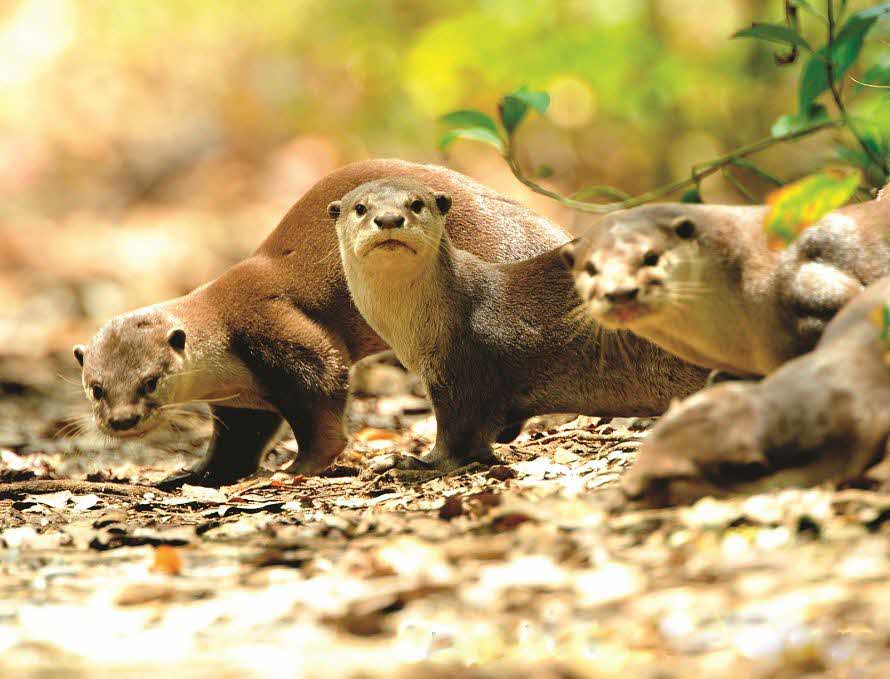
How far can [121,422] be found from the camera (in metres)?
4.54

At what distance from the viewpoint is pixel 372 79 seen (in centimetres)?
955

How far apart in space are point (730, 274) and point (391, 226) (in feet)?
4.31

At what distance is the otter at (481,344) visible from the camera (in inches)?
161

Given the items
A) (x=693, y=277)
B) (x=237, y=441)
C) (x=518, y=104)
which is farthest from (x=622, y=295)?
(x=237, y=441)

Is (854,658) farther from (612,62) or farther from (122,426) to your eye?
(612,62)

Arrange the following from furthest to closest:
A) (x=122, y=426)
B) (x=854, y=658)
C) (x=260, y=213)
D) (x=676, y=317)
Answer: (x=260, y=213) < (x=122, y=426) < (x=676, y=317) < (x=854, y=658)

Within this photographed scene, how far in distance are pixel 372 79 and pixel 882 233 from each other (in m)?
6.90

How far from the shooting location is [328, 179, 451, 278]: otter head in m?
4.05

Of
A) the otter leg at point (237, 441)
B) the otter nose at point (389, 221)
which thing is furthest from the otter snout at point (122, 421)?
the otter nose at point (389, 221)

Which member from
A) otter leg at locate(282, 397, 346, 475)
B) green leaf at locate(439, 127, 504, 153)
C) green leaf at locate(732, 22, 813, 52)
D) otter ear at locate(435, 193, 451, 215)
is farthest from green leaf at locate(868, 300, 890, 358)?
otter leg at locate(282, 397, 346, 475)

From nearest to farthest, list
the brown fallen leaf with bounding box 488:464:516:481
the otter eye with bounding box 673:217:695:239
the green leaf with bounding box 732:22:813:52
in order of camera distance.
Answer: the otter eye with bounding box 673:217:695:239 → the green leaf with bounding box 732:22:813:52 → the brown fallen leaf with bounding box 488:464:516:481

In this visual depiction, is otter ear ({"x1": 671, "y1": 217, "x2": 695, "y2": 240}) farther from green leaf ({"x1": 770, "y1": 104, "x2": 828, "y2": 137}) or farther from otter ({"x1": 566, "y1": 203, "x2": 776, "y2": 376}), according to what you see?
green leaf ({"x1": 770, "y1": 104, "x2": 828, "y2": 137})

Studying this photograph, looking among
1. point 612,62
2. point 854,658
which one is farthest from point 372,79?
point 854,658

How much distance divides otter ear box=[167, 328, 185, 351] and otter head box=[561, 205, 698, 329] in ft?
6.88
